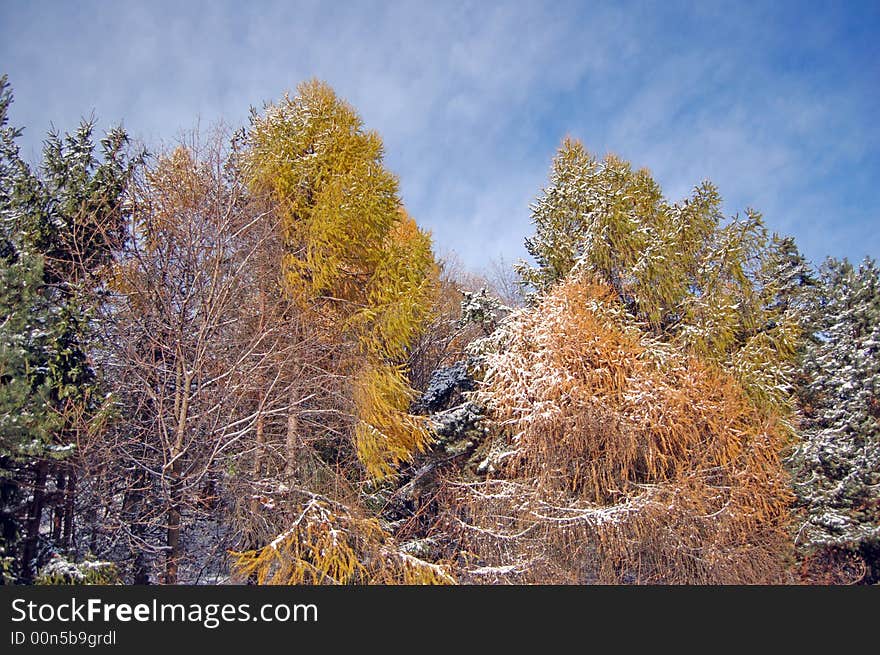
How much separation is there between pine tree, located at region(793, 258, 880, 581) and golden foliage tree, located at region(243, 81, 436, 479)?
796 cm

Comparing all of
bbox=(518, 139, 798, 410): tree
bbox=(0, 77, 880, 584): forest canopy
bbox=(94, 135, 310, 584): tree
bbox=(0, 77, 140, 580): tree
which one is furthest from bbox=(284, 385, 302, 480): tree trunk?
bbox=(518, 139, 798, 410): tree

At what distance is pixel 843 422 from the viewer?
35.3 feet

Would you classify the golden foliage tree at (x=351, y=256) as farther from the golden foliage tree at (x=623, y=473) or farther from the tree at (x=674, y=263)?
the tree at (x=674, y=263)

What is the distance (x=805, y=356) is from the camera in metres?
12.0

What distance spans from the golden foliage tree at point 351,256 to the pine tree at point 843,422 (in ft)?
26.1

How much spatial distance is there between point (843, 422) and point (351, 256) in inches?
422

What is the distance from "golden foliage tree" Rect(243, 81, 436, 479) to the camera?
977 centimetres

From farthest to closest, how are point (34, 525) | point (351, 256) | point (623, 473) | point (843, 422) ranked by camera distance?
point (843, 422) → point (351, 256) → point (623, 473) → point (34, 525)

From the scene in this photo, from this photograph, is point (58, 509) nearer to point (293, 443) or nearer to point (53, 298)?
point (53, 298)

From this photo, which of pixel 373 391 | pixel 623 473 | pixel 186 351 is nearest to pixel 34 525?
pixel 186 351

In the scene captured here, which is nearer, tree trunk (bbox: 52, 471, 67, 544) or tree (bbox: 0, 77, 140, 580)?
tree (bbox: 0, 77, 140, 580)

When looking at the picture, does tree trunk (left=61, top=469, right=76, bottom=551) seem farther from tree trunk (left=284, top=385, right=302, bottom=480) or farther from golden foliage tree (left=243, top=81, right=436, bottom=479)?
golden foliage tree (left=243, top=81, right=436, bottom=479)

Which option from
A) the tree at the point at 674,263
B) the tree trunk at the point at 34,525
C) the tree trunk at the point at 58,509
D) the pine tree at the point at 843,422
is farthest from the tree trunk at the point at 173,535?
the pine tree at the point at 843,422

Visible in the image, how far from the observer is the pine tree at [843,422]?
1007cm
